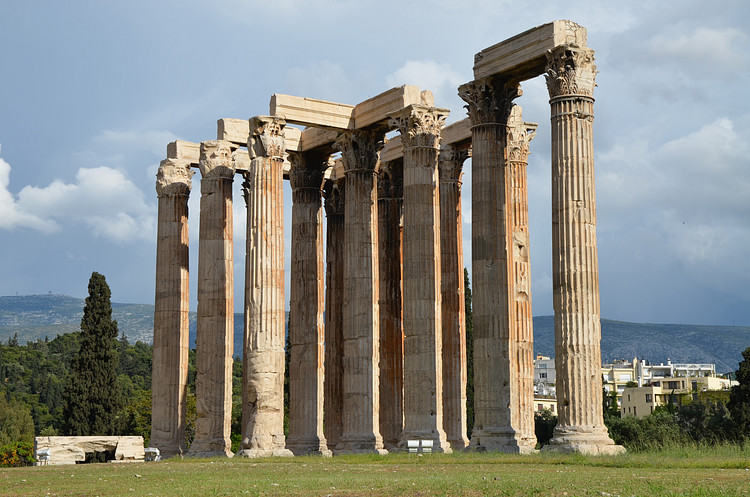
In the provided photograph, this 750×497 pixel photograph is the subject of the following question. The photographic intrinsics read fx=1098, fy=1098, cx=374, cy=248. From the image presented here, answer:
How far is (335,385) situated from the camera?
57594 mm

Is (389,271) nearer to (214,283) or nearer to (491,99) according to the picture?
(214,283)

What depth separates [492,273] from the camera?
139 ft

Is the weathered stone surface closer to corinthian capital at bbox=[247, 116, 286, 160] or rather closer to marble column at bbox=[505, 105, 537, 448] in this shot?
corinthian capital at bbox=[247, 116, 286, 160]

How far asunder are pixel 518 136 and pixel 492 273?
341 inches

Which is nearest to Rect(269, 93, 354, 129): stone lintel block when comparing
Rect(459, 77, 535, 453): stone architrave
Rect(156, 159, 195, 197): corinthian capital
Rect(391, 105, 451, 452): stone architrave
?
Rect(391, 105, 451, 452): stone architrave

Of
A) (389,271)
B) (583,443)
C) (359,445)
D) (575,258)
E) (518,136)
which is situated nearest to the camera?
(583,443)

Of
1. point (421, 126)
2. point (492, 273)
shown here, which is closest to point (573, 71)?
point (492, 273)

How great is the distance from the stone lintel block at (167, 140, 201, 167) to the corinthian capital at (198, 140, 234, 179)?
133 inches

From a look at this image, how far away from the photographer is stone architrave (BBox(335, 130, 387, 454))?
48.1 m

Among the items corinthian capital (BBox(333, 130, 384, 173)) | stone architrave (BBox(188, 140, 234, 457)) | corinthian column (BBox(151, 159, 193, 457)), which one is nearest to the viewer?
corinthian capital (BBox(333, 130, 384, 173))

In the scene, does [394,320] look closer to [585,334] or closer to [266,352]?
[266,352]

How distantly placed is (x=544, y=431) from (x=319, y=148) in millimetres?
39589

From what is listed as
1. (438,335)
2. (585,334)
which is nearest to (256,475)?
(585,334)

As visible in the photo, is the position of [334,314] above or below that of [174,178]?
below
